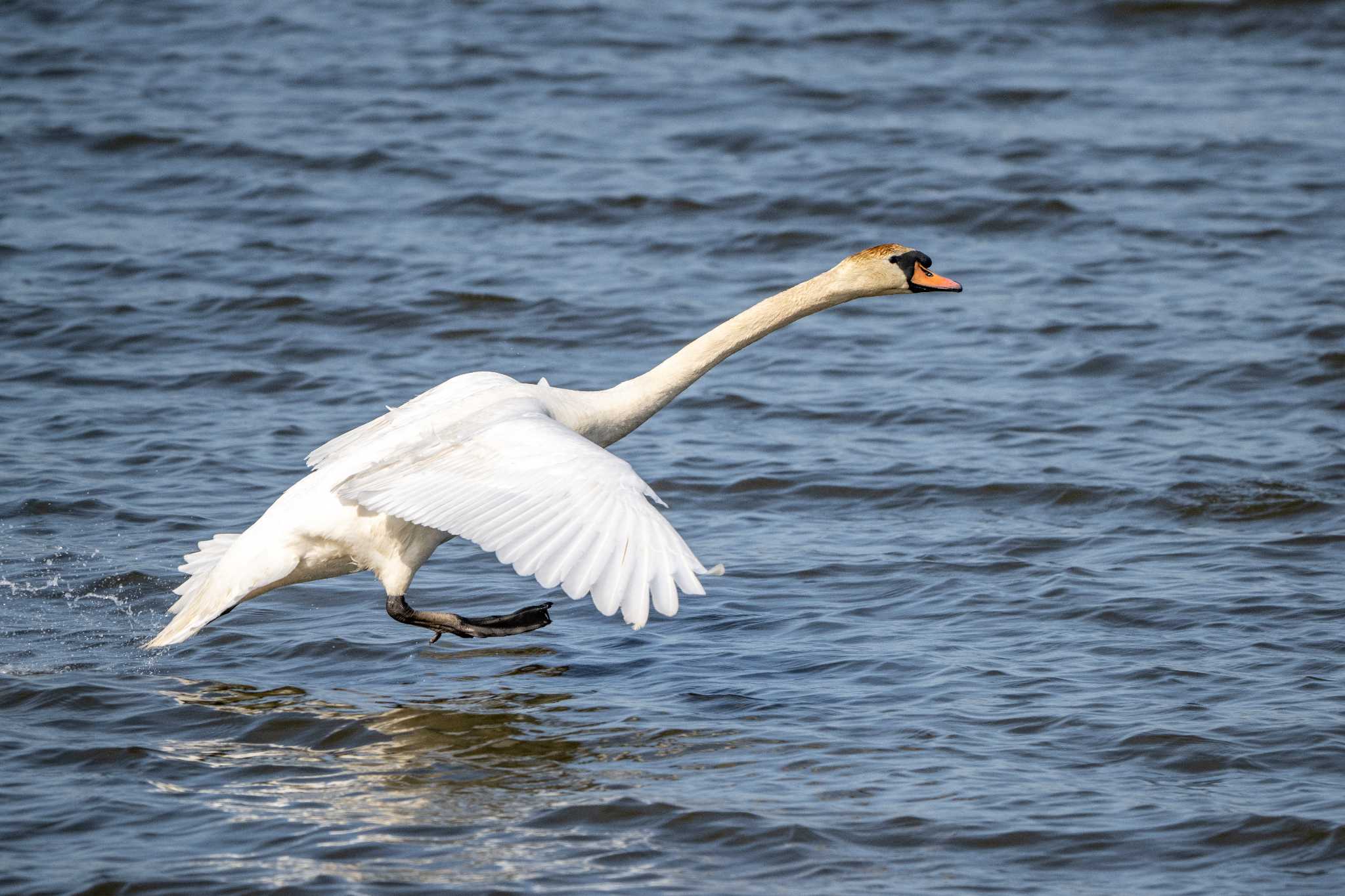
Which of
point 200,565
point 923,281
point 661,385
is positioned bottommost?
point 200,565

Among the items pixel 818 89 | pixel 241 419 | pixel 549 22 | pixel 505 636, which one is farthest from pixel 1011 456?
pixel 549 22

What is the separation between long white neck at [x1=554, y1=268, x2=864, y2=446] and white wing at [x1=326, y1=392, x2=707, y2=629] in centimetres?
34

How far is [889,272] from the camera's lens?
296 inches

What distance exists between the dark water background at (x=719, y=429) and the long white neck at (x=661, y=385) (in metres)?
0.92

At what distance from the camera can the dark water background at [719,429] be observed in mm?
5449

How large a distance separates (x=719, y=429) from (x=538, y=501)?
173 inches

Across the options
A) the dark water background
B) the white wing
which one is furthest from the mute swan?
the dark water background

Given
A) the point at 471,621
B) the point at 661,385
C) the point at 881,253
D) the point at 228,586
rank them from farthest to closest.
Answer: the point at 881,253 < the point at 661,385 < the point at 471,621 < the point at 228,586

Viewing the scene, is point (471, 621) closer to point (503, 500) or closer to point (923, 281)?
point (503, 500)

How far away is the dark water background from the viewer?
545 centimetres

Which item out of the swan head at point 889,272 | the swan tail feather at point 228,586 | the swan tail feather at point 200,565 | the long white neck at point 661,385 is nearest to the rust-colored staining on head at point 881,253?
the swan head at point 889,272

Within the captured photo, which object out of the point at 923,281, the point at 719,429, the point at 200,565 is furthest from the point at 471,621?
the point at 719,429

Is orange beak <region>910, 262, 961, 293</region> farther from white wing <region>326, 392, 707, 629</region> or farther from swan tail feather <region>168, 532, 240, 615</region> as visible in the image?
swan tail feather <region>168, 532, 240, 615</region>

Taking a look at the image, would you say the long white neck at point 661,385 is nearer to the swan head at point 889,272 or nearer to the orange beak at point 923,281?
the swan head at point 889,272
